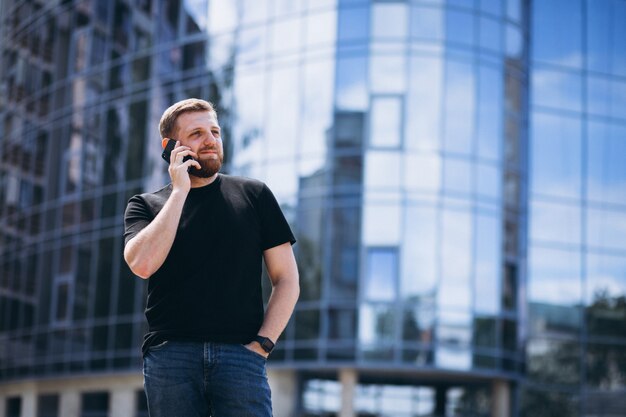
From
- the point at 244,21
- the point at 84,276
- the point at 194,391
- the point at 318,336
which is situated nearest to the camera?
the point at 194,391

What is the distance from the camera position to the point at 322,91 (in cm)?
2870

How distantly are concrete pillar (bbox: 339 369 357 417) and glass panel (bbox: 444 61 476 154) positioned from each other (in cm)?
567

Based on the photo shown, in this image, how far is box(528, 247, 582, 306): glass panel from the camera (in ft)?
105

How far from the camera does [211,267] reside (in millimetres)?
4055

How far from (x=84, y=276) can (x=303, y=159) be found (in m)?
8.04

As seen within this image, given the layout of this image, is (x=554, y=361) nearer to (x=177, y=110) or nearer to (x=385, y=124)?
(x=385, y=124)

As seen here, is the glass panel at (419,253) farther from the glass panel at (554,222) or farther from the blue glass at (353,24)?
the glass panel at (554,222)

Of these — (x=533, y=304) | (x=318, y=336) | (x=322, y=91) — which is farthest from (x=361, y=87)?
(x=533, y=304)

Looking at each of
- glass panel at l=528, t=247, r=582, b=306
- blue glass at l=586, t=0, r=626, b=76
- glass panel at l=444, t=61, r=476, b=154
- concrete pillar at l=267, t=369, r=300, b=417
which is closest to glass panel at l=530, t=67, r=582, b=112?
blue glass at l=586, t=0, r=626, b=76

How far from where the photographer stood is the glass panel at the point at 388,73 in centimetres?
2853

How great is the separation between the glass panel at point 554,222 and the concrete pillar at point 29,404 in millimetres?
14593

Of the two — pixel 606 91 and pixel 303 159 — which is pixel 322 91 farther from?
pixel 606 91

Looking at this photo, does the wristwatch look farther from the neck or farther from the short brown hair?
the short brown hair

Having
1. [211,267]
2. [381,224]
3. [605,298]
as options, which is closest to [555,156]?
[605,298]
